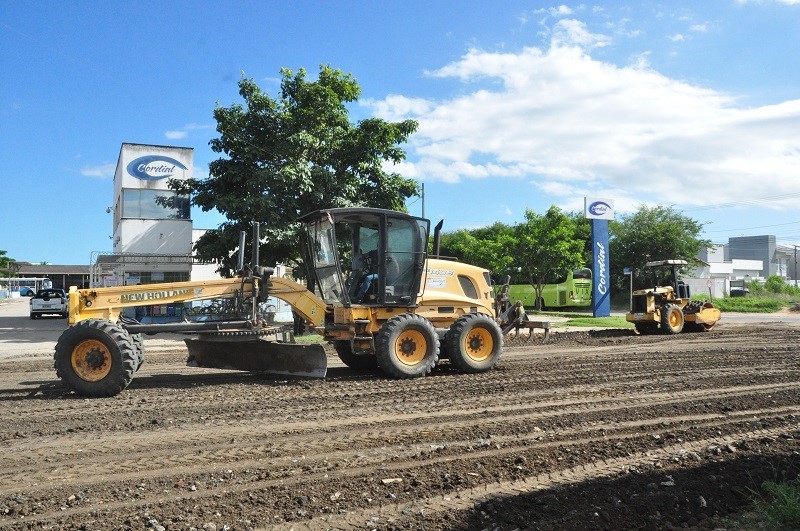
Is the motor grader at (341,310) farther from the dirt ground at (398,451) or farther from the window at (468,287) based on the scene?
the dirt ground at (398,451)

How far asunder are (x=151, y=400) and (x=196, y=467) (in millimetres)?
3605

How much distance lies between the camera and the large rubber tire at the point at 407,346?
10.8 metres

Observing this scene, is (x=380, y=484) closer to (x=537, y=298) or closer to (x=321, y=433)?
(x=321, y=433)

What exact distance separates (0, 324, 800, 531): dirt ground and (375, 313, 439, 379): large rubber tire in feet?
0.97

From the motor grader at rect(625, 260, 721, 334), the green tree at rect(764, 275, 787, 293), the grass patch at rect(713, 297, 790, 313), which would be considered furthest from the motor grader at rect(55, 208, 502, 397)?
the green tree at rect(764, 275, 787, 293)

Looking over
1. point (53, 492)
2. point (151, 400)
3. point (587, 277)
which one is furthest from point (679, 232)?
point (53, 492)

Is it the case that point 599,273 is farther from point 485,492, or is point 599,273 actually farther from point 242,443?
point 485,492

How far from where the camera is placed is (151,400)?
356 inches

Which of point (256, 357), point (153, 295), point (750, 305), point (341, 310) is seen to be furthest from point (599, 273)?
point (153, 295)

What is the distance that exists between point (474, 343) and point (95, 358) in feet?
19.9

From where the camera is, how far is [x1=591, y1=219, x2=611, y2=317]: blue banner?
99.1 ft

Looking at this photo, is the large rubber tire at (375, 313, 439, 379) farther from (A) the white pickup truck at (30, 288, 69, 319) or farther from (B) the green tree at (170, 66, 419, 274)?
(A) the white pickup truck at (30, 288, 69, 319)

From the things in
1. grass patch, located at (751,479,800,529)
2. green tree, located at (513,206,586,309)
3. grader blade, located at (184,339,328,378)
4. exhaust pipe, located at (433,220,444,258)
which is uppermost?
green tree, located at (513,206,586,309)

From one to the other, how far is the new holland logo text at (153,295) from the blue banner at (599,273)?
23.3 meters
